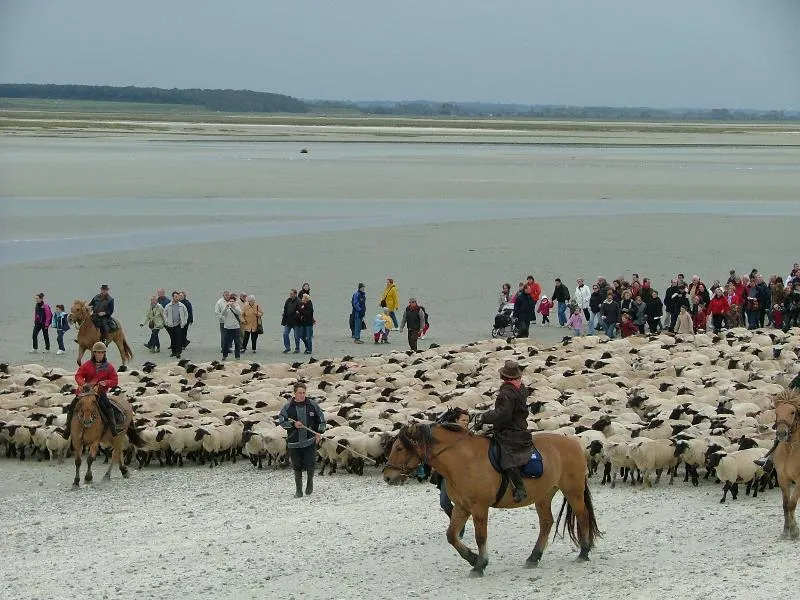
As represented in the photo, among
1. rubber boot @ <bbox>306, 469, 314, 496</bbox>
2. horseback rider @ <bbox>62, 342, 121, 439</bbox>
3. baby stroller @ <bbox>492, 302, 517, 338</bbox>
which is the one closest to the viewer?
rubber boot @ <bbox>306, 469, 314, 496</bbox>

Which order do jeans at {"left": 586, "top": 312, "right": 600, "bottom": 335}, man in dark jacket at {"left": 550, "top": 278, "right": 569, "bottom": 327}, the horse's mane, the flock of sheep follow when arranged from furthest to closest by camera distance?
man in dark jacket at {"left": 550, "top": 278, "right": 569, "bottom": 327} → jeans at {"left": 586, "top": 312, "right": 600, "bottom": 335} → the flock of sheep → the horse's mane

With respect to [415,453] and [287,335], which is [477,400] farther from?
[287,335]

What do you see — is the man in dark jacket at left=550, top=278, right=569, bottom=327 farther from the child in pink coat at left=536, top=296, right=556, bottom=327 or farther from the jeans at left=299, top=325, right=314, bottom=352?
the jeans at left=299, top=325, right=314, bottom=352

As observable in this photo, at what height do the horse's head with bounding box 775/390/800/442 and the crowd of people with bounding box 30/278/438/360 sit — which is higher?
the horse's head with bounding box 775/390/800/442

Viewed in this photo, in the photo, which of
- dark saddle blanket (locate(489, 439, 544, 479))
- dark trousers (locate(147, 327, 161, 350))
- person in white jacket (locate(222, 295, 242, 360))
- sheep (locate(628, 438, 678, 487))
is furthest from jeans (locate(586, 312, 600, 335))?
dark saddle blanket (locate(489, 439, 544, 479))

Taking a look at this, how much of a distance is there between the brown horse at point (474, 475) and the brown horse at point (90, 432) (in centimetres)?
539

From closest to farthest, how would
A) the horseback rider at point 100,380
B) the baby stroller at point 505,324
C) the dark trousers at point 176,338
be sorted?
the horseback rider at point 100,380, the dark trousers at point 176,338, the baby stroller at point 505,324

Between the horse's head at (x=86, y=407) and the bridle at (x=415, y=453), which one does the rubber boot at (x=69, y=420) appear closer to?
the horse's head at (x=86, y=407)

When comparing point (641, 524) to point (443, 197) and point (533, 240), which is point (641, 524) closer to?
point (533, 240)

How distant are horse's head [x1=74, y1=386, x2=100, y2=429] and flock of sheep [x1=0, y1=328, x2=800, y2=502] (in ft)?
3.78

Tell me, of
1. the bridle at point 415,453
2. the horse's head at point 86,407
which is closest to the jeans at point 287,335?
the horse's head at point 86,407

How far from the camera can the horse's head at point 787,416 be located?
469 inches

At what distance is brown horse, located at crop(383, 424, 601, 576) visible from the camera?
37.3 ft

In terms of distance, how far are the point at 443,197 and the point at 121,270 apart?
81.6ft
